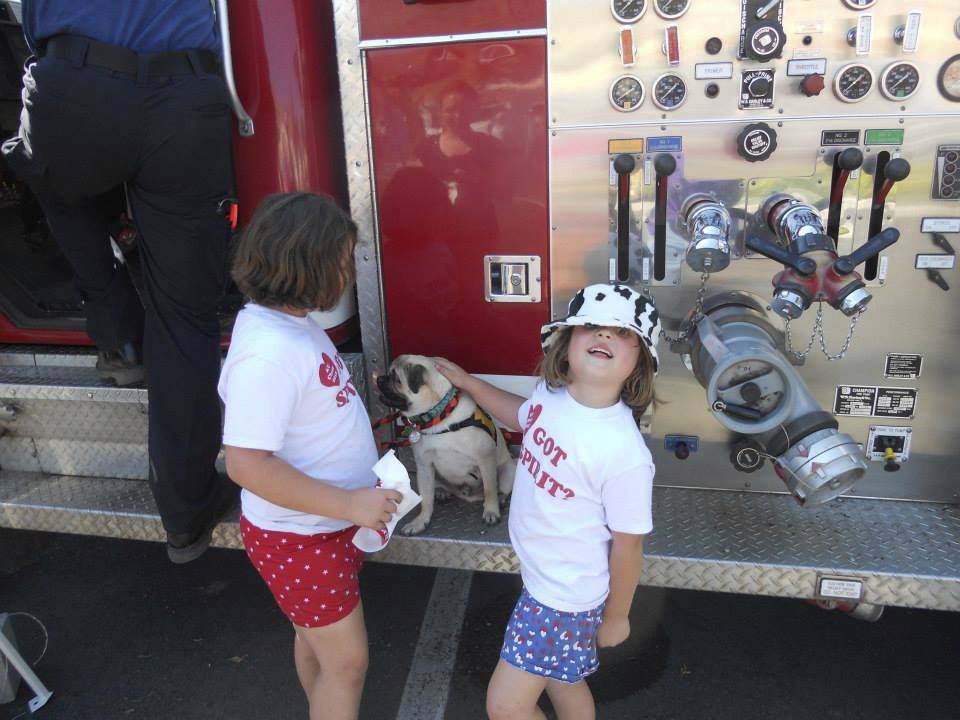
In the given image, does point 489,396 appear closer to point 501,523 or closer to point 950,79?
point 501,523

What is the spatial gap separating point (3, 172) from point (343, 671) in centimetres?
330

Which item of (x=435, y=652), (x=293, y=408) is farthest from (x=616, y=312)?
(x=435, y=652)

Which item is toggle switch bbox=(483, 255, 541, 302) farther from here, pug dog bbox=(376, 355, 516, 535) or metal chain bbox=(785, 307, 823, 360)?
metal chain bbox=(785, 307, 823, 360)

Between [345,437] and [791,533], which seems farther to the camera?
[791,533]

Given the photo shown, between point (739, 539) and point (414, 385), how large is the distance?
1.13 m

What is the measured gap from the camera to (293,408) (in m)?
1.65

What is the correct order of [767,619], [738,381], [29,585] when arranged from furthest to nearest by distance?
[29,585] < [767,619] < [738,381]

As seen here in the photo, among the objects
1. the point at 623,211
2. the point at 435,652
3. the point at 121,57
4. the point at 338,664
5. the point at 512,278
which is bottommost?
the point at 435,652

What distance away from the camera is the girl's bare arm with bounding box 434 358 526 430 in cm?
218

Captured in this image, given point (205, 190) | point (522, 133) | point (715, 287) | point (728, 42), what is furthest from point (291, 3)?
point (715, 287)

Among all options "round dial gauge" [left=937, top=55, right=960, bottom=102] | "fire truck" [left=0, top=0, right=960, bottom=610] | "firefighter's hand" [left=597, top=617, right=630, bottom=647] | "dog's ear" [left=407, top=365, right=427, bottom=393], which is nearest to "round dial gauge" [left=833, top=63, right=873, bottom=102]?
"fire truck" [left=0, top=0, right=960, bottom=610]

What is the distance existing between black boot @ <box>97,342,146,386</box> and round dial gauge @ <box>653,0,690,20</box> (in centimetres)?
211

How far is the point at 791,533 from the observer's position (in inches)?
88.4

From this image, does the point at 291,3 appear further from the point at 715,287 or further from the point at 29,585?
the point at 29,585
